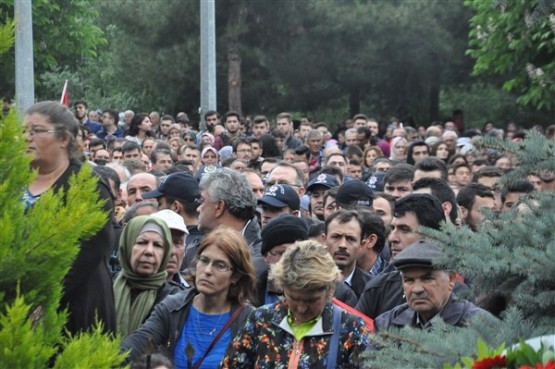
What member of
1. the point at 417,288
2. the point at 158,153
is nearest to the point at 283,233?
the point at 417,288

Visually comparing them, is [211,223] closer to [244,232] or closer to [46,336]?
[244,232]

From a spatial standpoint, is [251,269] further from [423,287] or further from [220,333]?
[423,287]

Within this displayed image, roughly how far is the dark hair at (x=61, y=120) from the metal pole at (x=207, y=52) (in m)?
18.3

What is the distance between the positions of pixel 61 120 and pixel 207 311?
135 centimetres

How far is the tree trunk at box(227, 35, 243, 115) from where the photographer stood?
34.5 metres

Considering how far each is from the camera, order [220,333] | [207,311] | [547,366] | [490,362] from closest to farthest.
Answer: [547,366] < [490,362] < [220,333] < [207,311]

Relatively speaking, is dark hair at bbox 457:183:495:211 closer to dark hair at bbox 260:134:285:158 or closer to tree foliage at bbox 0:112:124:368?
tree foliage at bbox 0:112:124:368

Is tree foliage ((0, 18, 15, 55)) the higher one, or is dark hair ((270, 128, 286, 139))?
dark hair ((270, 128, 286, 139))

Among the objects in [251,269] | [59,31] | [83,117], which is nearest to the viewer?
[251,269]

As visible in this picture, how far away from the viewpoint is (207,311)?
6.40m

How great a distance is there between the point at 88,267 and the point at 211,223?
2899 millimetres

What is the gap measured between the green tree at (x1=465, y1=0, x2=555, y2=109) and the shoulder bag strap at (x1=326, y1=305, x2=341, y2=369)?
13898 millimetres

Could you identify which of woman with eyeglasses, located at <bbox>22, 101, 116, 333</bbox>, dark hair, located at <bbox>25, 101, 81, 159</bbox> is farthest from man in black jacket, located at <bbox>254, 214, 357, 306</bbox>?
dark hair, located at <bbox>25, 101, 81, 159</bbox>

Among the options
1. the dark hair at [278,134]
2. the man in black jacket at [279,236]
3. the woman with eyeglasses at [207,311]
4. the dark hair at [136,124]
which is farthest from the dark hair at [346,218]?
the dark hair at [136,124]
